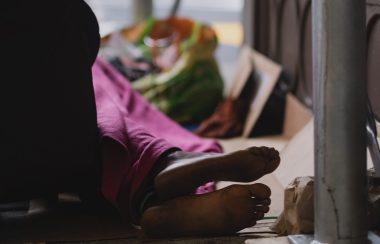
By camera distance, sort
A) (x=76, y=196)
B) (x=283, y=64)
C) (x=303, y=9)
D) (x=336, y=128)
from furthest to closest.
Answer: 1. (x=283, y=64)
2. (x=303, y=9)
3. (x=76, y=196)
4. (x=336, y=128)

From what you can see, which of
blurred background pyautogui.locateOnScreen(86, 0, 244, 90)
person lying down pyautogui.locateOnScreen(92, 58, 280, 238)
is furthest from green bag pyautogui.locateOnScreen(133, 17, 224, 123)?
person lying down pyautogui.locateOnScreen(92, 58, 280, 238)

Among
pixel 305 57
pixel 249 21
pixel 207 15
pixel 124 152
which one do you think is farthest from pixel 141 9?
pixel 124 152

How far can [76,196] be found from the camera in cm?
213

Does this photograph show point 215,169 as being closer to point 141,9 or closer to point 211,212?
point 211,212

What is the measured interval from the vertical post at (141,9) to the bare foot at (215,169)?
9.97 feet

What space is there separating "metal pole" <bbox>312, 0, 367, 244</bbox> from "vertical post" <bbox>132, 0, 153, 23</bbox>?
318cm

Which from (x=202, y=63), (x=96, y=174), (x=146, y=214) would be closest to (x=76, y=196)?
(x=96, y=174)

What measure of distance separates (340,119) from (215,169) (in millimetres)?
299

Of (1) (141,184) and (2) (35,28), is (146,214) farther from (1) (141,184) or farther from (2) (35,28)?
(2) (35,28)

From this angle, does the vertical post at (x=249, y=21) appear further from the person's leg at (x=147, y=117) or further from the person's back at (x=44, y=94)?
the person's back at (x=44, y=94)

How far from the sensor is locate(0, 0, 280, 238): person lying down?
170cm

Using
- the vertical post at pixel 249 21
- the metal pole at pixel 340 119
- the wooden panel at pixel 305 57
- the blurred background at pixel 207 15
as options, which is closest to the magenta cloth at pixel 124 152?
the metal pole at pixel 340 119

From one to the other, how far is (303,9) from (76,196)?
1234 millimetres

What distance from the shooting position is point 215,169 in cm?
168
